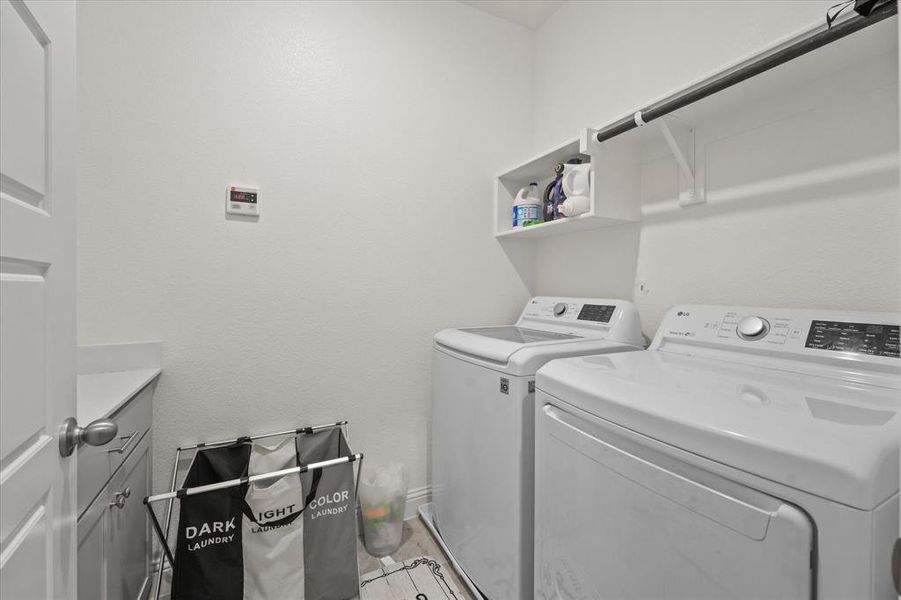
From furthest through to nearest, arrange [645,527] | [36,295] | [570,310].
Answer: [570,310] < [645,527] < [36,295]

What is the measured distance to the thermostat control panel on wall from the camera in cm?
156

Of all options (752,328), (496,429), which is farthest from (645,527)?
(752,328)

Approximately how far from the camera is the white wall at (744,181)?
1.05m

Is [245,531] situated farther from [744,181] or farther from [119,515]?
[744,181]

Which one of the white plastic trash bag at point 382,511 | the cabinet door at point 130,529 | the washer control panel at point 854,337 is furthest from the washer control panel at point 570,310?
the cabinet door at point 130,529

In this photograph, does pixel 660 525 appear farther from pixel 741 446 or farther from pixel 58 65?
pixel 58 65

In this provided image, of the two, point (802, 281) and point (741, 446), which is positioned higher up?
point (802, 281)

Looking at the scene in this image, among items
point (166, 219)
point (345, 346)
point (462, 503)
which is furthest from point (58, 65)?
point (462, 503)

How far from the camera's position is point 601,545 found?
86cm

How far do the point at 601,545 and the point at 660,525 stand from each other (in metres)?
0.19

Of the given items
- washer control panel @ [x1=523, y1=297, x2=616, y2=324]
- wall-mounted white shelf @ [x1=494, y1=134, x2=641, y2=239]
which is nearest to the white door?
wall-mounted white shelf @ [x1=494, y1=134, x2=641, y2=239]

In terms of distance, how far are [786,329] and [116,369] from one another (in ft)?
7.27

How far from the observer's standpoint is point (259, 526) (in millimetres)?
1288

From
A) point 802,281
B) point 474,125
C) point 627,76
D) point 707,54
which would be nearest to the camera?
point 802,281
